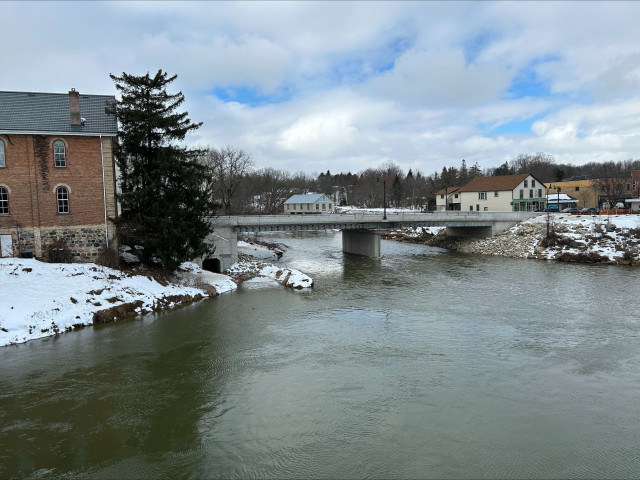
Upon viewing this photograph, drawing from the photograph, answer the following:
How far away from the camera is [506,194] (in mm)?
67062

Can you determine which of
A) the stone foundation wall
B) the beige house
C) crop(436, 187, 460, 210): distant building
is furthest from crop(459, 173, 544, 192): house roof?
the stone foundation wall

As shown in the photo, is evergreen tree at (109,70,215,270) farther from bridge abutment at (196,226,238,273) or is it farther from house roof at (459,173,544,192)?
house roof at (459,173,544,192)

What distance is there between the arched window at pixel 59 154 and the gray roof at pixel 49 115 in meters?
0.77

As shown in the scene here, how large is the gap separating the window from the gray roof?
137 inches

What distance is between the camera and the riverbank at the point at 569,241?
134 feet

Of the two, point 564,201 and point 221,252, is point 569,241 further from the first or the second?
point 564,201

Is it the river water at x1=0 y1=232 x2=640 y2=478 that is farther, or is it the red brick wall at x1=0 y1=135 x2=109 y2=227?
the red brick wall at x1=0 y1=135 x2=109 y2=227

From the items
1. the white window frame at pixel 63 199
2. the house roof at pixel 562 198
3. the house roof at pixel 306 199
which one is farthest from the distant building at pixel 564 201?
the white window frame at pixel 63 199

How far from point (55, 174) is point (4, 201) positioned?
3.19 meters

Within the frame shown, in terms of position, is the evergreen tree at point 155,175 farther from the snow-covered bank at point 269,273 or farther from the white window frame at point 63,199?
the snow-covered bank at point 269,273

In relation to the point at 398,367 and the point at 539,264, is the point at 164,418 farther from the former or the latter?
the point at 539,264

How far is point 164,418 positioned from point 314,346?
7192 millimetres

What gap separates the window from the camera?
25.7 meters

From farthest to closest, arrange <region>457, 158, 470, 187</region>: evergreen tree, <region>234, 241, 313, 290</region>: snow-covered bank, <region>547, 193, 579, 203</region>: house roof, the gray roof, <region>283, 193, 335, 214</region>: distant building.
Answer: <region>457, 158, 470, 187</region>: evergreen tree, <region>283, 193, 335, 214</region>: distant building, <region>547, 193, 579, 203</region>: house roof, <region>234, 241, 313, 290</region>: snow-covered bank, the gray roof
